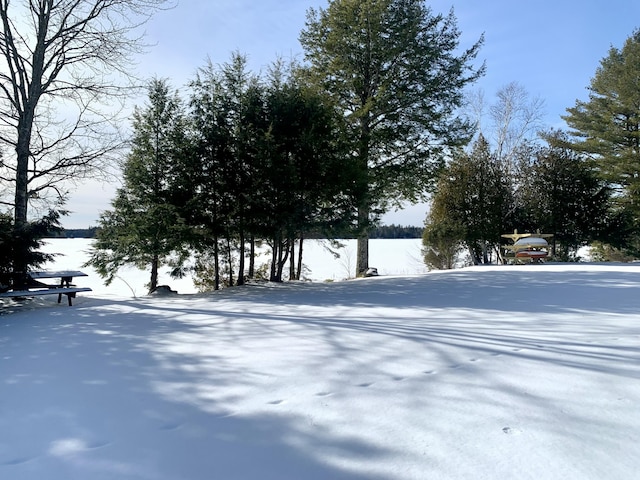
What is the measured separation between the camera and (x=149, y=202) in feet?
31.6

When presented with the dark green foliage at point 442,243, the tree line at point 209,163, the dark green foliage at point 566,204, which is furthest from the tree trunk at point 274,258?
the dark green foliage at point 566,204

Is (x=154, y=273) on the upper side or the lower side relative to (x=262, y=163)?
lower

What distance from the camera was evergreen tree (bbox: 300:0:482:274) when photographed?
38.6 ft

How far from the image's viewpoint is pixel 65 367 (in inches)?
129

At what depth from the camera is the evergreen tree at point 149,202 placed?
9352 mm

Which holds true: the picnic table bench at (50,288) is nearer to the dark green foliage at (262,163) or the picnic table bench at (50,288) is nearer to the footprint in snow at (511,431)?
the dark green foliage at (262,163)

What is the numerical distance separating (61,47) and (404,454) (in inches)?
447

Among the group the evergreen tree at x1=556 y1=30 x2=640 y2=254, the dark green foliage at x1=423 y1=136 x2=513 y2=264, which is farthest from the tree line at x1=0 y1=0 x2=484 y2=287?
the evergreen tree at x1=556 y1=30 x2=640 y2=254

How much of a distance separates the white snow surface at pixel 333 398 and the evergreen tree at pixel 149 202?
4.71m

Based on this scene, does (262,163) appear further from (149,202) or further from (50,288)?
(50,288)

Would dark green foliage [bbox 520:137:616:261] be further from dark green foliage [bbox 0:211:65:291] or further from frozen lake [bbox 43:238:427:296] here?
dark green foliage [bbox 0:211:65:291]

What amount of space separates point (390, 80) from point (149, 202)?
27.4ft

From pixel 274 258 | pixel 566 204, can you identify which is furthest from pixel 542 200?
pixel 274 258

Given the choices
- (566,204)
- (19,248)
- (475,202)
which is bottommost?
(19,248)
